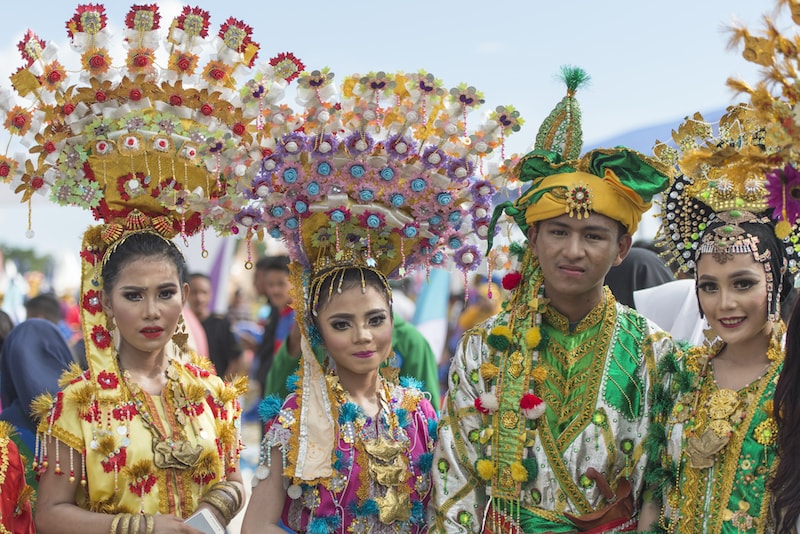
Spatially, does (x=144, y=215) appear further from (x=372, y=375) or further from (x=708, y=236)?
(x=708, y=236)

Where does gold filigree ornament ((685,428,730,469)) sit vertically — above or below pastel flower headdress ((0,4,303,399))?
below

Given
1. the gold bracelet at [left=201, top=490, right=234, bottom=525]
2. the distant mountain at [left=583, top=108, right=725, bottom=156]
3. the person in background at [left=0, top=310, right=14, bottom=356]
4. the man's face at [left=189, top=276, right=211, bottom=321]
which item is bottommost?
the gold bracelet at [left=201, top=490, right=234, bottom=525]

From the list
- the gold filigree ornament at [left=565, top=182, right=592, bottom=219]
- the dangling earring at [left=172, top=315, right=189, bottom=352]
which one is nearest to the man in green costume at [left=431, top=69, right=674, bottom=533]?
the gold filigree ornament at [left=565, top=182, right=592, bottom=219]

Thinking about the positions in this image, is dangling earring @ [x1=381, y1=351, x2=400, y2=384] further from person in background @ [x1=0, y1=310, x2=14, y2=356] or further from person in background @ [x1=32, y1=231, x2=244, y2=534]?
person in background @ [x1=0, y1=310, x2=14, y2=356]

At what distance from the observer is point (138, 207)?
419 cm

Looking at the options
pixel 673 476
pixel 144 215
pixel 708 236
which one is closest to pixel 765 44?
pixel 708 236

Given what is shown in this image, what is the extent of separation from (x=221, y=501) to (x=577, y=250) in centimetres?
174

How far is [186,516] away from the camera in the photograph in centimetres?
395

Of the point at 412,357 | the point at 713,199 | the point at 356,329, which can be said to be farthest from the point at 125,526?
the point at 412,357

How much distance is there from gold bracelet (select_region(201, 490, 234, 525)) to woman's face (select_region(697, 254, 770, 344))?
2.03m

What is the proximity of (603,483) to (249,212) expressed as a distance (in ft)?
5.66

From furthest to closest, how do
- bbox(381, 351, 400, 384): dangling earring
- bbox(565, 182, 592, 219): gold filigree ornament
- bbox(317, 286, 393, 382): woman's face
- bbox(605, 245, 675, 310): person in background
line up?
bbox(605, 245, 675, 310): person in background < bbox(381, 351, 400, 384): dangling earring < bbox(317, 286, 393, 382): woman's face < bbox(565, 182, 592, 219): gold filigree ornament

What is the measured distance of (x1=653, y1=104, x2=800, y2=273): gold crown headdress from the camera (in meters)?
3.42

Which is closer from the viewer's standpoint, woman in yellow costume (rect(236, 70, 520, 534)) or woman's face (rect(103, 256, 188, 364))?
woman in yellow costume (rect(236, 70, 520, 534))
